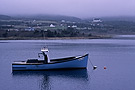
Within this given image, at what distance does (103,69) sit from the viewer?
42.4 metres

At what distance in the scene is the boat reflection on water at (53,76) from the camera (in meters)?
34.4

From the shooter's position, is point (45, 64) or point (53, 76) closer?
point (53, 76)

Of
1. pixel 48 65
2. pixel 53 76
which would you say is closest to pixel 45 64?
pixel 48 65

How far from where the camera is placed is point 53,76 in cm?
3756

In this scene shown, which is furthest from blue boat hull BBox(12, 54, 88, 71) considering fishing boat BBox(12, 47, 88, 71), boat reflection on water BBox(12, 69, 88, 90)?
boat reflection on water BBox(12, 69, 88, 90)

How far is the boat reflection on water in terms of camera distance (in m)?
34.4

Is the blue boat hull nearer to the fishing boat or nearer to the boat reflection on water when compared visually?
the fishing boat

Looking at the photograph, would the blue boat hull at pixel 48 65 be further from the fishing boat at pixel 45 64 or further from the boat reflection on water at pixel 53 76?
the boat reflection on water at pixel 53 76

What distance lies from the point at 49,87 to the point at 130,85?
8070 millimetres

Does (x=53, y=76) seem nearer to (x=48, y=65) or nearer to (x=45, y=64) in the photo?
(x=48, y=65)

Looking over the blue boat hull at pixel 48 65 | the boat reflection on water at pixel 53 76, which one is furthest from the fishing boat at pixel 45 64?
the boat reflection on water at pixel 53 76

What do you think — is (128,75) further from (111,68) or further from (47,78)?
(47,78)

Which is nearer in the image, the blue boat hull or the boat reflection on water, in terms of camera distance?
the boat reflection on water

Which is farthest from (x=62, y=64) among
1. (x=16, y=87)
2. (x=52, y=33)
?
(x=52, y=33)
